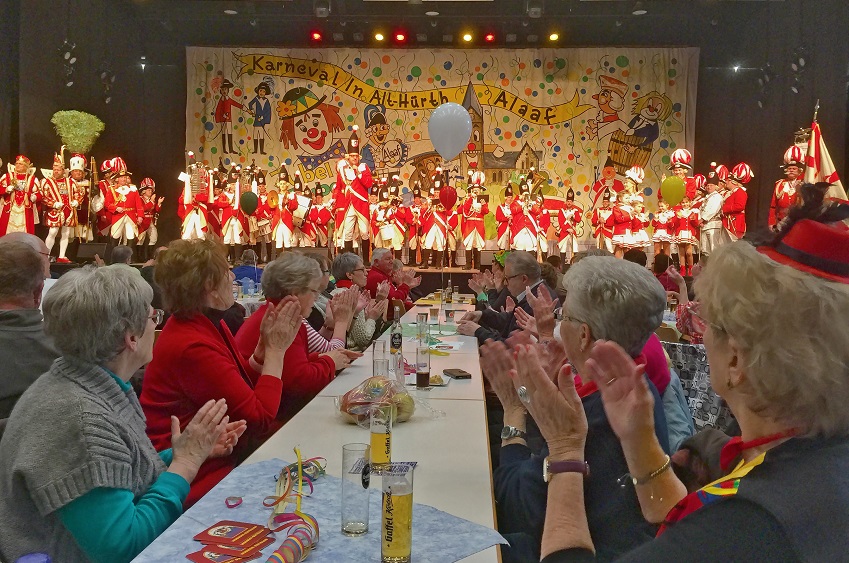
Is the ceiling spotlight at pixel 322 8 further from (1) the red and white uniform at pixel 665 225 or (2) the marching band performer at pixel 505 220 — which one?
(1) the red and white uniform at pixel 665 225

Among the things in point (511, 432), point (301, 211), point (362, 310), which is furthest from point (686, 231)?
point (511, 432)

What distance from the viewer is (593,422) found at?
1421mm

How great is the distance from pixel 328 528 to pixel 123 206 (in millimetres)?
11679

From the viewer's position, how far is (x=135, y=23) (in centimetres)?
1295

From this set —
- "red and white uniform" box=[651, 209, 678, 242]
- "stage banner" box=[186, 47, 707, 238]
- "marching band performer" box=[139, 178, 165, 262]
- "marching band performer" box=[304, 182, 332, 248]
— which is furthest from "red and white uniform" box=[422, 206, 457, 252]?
"marching band performer" box=[139, 178, 165, 262]

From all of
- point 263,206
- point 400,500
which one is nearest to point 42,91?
point 263,206

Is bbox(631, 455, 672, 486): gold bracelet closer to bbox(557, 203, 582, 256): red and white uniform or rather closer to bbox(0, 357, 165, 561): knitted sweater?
bbox(0, 357, 165, 561): knitted sweater

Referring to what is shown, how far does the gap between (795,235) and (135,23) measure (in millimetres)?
14173

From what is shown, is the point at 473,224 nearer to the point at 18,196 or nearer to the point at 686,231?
the point at 686,231

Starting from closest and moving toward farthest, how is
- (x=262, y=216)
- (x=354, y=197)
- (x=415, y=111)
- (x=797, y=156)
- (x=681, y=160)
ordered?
(x=797, y=156)
(x=681, y=160)
(x=354, y=197)
(x=262, y=216)
(x=415, y=111)

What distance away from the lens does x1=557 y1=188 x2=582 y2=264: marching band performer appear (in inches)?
492

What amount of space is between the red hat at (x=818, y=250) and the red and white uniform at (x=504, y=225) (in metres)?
11.4

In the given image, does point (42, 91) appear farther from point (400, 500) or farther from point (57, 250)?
point (400, 500)

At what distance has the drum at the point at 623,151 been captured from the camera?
1331 centimetres
